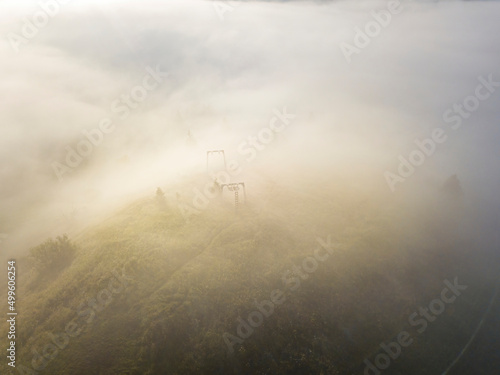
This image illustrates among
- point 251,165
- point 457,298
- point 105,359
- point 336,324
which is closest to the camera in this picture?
point 105,359

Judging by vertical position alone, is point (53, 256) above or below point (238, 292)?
above

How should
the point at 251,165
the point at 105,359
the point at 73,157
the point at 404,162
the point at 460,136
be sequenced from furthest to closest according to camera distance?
the point at 460,136 → the point at 73,157 → the point at 404,162 → the point at 251,165 → the point at 105,359

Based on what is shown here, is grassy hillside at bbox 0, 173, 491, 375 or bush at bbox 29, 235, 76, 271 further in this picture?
bush at bbox 29, 235, 76, 271

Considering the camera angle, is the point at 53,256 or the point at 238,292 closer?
the point at 238,292

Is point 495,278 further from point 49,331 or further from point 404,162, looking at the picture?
point 49,331

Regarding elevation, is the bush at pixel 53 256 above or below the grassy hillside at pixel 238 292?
above

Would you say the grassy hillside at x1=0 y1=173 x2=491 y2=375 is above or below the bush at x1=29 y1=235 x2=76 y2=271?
below

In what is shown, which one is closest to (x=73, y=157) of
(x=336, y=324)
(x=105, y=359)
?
(x=105, y=359)

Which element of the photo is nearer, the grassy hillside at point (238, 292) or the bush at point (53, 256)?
the grassy hillside at point (238, 292)
